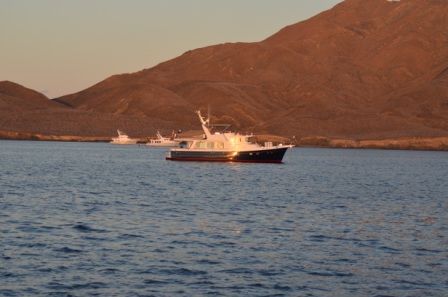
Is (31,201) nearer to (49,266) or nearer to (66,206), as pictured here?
(66,206)

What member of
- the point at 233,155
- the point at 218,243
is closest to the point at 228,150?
the point at 233,155

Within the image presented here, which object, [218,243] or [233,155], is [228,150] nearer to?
[233,155]

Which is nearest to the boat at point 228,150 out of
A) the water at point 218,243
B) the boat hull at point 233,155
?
the boat hull at point 233,155

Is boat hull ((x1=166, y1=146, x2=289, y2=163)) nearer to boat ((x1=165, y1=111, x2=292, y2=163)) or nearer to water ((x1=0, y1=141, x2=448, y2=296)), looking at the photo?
boat ((x1=165, y1=111, x2=292, y2=163))

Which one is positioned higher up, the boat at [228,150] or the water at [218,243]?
the boat at [228,150]

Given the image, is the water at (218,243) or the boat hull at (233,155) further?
the boat hull at (233,155)

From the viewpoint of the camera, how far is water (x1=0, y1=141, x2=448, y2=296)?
25906 millimetres

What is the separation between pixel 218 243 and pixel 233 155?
7227 cm

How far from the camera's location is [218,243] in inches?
1307

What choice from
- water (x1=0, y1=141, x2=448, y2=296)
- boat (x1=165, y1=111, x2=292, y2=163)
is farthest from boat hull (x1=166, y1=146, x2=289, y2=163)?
water (x1=0, y1=141, x2=448, y2=296)

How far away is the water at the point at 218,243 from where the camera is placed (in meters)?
25.9

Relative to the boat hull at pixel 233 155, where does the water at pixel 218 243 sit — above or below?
below

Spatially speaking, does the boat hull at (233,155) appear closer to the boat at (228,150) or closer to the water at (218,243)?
the boat at (228,150)

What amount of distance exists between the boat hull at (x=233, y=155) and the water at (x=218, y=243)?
45180 mm
